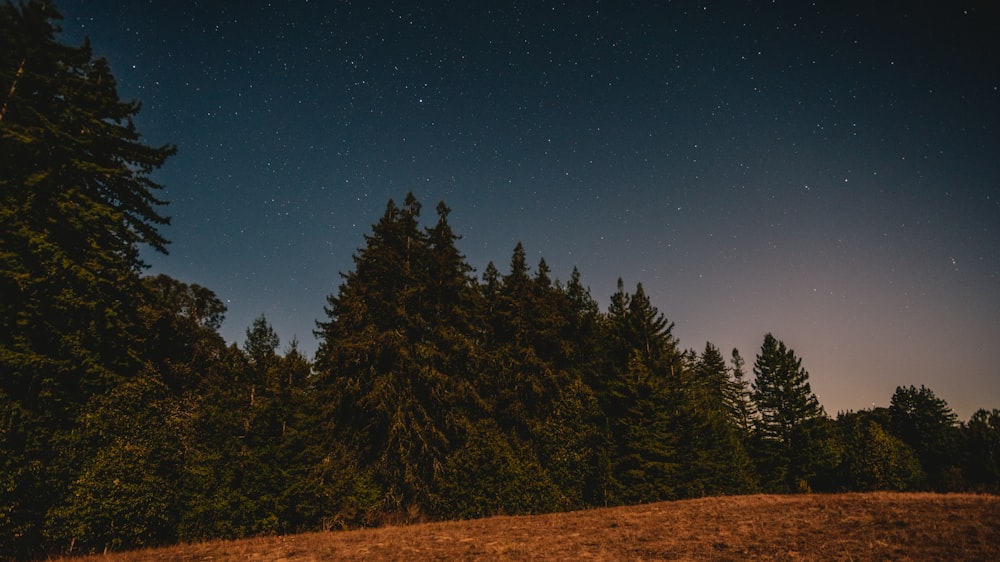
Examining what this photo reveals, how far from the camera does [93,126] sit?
1605 centimetres

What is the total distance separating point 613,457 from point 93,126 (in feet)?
95.7

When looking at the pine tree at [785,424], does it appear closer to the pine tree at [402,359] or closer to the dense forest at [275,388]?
the dense forest at [275,388]

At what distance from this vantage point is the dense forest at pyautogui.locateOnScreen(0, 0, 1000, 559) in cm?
1338

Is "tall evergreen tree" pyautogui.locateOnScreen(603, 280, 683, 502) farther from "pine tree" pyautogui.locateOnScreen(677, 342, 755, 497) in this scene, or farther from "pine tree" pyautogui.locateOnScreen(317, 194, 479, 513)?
"pine tree" pyautogui.locateOnScreen(317, 194, 479, 513)

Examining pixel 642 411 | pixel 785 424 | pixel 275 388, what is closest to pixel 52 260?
pixel 275 388

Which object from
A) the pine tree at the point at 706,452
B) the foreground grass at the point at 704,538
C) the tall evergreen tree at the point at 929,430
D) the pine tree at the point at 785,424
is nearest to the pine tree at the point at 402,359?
the foreground grass at the point at 704,538

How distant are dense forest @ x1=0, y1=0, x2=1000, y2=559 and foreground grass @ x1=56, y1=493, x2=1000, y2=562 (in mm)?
3281

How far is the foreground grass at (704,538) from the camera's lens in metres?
10.6

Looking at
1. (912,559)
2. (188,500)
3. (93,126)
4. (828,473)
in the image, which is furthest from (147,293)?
(828,473)

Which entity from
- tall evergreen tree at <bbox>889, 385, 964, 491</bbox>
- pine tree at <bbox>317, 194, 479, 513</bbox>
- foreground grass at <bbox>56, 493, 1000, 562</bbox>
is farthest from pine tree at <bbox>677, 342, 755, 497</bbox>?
tall evergreen tree at <bbox>889, 385, 964, 491</bbox>

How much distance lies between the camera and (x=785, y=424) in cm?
4347

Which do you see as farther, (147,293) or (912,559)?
(147,293)

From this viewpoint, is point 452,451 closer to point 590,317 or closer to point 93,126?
point 590,317

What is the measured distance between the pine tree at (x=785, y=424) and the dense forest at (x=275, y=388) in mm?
3070
